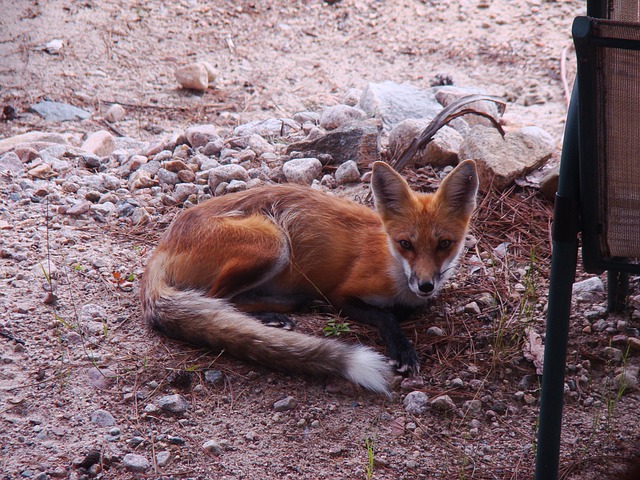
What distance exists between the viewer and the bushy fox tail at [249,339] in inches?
127

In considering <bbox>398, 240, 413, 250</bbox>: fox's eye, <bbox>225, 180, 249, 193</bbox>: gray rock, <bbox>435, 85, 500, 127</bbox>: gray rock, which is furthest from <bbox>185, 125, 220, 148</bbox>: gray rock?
<bbox>398, 240, 413, 250</bbox>: fox's eye

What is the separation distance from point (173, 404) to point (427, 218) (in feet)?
5.53

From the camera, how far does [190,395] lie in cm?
319

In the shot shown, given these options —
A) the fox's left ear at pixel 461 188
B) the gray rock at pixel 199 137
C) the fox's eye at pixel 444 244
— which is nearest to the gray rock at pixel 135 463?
the fox's eye at pixel 444 244

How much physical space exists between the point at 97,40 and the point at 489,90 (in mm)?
4802

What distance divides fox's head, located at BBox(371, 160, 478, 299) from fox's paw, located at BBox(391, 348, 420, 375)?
0.33 metres

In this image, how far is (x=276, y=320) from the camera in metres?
3.84

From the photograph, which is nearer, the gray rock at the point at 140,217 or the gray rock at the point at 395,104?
the gray rock at the point at 140,217

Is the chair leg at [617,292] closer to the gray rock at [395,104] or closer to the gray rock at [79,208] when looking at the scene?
the gray rock at [395,104]

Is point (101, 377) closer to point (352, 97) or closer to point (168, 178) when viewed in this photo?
point (168, 178)

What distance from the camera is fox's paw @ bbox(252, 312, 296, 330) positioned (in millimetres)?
3795

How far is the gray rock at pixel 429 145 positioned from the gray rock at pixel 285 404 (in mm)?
2580

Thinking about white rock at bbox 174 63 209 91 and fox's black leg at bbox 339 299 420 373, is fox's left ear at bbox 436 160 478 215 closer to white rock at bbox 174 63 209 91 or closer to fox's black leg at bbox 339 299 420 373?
fox's black leg at bbox 339 299 420 373

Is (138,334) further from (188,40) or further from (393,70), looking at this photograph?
(188,40)
